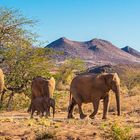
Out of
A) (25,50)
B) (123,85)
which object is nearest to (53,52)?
(25,50)

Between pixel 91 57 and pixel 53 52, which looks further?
pixel 91 57

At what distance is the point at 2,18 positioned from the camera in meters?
28.0

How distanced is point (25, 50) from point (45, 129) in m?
14.2

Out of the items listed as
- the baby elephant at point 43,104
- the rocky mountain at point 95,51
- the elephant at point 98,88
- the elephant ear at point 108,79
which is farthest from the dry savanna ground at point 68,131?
the rocky mountain at point 95,51

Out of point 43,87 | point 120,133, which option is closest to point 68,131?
point 120,133

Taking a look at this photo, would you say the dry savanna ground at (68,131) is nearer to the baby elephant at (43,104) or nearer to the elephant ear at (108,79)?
the elephant ear at (108,79)

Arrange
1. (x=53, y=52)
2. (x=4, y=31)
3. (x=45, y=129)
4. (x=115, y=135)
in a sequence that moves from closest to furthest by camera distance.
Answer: (x=115, y=135)
(x=45, y=129)
(x=4, y=31)
(x=53, y=52)

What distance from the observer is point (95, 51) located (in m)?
183

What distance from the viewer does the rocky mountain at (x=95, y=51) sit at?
555 feet

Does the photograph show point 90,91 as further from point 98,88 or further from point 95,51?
point 95,51

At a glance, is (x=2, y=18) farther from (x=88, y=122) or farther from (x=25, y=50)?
(x=88, y=122)

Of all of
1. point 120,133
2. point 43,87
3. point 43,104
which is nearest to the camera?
point 120,133

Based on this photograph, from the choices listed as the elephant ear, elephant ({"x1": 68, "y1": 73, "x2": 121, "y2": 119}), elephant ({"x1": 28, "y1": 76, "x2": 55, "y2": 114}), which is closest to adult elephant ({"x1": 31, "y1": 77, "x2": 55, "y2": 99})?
elephant ({"x1": 28, "y1": 76, "x2": 55, "y2": 114})

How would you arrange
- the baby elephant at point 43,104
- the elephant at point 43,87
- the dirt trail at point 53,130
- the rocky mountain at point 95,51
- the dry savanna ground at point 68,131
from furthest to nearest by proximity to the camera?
the rocky mountain at point 95,51 < the elephant at point 43,87 < the baby elephant at point 43,104 < the dirt trail at point 53,130 < the dry savanna ground at point 68,131
